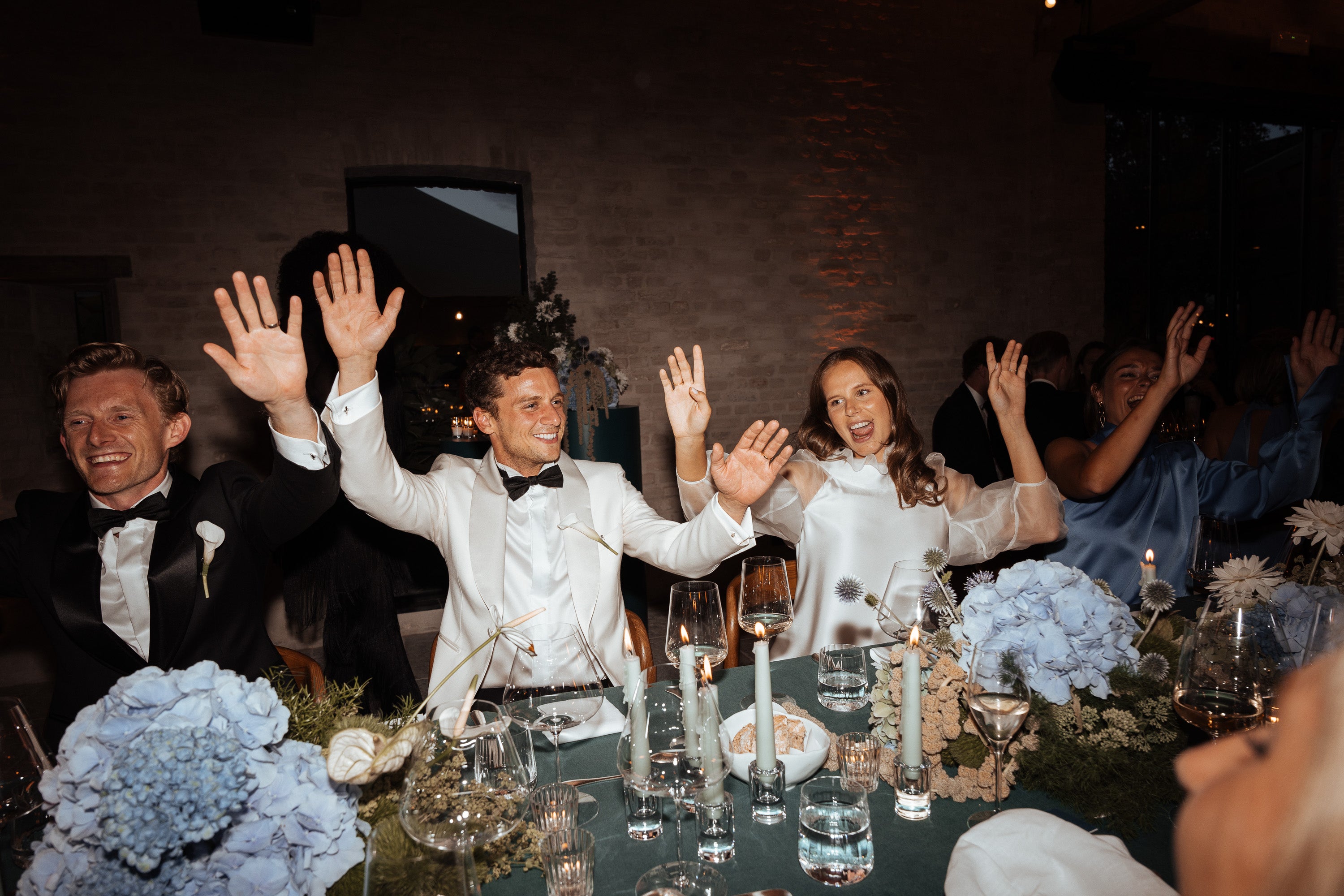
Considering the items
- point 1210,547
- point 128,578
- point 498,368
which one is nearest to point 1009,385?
point 1210,547

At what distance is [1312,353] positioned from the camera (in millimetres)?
3010

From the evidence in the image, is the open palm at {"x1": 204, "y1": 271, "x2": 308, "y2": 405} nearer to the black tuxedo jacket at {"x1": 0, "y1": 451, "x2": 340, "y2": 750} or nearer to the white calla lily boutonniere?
the black tuxedo jacket at {"x1": 0, "y1": 451, "x2": 340, "y2": 750}

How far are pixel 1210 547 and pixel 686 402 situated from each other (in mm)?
1540

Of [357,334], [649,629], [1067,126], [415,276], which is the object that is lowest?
[649,629]

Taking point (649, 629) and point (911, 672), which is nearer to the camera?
point (911, 672)

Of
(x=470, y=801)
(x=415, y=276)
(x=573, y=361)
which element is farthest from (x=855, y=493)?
(x=415, y=276)

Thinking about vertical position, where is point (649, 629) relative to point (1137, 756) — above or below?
below

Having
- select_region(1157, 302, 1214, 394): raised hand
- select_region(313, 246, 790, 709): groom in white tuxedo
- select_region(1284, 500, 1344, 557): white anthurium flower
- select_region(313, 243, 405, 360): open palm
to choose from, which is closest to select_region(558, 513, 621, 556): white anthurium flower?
select_region(313, 246, 790, 709): groom in white tuxedo

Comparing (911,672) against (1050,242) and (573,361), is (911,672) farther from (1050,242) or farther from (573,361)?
(1050,242)

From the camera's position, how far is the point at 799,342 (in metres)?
6.64

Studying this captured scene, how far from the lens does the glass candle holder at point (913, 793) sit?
1.33m

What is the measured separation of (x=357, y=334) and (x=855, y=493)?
1736 mm

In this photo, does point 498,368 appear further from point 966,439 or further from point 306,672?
point 966,439

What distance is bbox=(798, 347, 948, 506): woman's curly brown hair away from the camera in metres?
2.75
